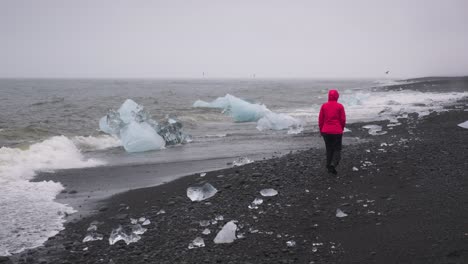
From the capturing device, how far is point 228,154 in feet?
32.2

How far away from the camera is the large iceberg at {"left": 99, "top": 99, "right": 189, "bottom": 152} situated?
11.0 m

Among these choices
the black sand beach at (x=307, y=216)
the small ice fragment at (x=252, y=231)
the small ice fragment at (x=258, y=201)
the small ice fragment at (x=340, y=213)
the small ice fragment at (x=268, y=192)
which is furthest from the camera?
the small ice fragment at (x=268, y=192)

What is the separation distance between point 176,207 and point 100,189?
7.34ft

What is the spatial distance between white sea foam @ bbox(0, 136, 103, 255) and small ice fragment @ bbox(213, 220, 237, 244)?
2143 millimetres

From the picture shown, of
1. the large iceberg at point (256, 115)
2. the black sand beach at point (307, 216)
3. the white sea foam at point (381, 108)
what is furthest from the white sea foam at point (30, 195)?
the white sea foam at point (381, 108)

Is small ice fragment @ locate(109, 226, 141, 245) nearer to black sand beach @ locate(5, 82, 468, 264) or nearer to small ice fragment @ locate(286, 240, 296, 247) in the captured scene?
black sand beach @ locate(5, 82, 468, 264)

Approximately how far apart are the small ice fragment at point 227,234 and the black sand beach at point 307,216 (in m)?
0.11

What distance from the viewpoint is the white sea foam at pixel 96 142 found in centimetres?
1199

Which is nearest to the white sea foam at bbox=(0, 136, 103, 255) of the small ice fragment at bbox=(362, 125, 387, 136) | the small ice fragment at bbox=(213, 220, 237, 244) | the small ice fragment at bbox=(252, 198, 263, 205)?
the small ice fragment at bbox=(213, 220, 237, 244)

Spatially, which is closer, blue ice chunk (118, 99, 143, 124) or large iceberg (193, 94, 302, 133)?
blue ice chunk (118, 99, 143, 124)

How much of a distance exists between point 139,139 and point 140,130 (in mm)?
365

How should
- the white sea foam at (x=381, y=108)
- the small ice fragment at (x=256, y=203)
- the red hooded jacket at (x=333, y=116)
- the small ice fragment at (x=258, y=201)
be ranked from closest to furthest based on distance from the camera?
the small ice fragment at (x=256, y=203)
the small ice fragment at (x=258, y=201)
the red hooded jacket at (x=333, y=116)
the white sea foam at (x=381, y=108)

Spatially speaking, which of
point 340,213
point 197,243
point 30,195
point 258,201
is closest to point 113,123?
point 30,195

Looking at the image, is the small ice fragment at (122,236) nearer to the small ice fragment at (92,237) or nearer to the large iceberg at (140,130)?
the small ice fragment at (92,237)
